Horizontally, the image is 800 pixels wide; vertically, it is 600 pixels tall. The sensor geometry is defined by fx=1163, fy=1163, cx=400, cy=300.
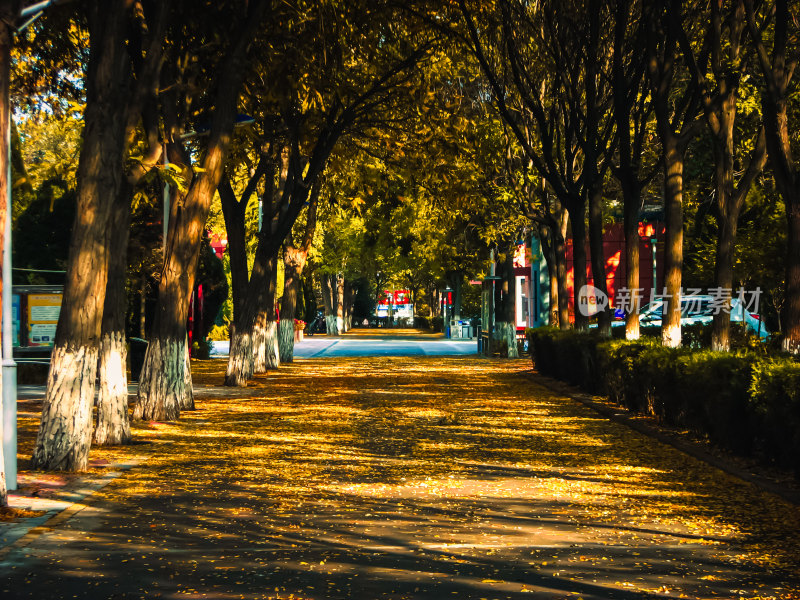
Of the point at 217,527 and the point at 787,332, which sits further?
the point at 787,332

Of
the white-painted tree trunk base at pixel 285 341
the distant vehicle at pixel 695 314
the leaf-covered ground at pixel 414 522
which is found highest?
the distant vehicle at pixel 695 314

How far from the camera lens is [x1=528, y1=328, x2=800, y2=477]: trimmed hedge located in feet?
39.8

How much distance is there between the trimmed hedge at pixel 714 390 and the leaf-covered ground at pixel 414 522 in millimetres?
716

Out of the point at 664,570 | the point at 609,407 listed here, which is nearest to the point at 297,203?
the point at 609,407

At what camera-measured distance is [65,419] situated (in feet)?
43.4

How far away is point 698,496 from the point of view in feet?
37.2

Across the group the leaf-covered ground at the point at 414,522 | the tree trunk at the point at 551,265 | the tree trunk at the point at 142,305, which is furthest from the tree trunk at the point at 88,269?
the tree trunk at the point at 142,305

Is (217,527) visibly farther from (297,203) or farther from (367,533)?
(297,203)

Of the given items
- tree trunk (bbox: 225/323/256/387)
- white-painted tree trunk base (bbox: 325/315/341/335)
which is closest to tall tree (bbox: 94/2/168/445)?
tree trunk (bbox: 225/323/256/387)

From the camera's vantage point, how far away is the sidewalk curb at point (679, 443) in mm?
11546

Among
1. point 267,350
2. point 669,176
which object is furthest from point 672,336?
point 267,350

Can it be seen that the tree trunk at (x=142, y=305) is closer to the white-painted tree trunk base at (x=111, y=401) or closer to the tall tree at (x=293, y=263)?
the tall tree at (x=293, y=263)

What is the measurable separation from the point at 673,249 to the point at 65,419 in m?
12.5

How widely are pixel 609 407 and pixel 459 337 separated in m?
55.0
